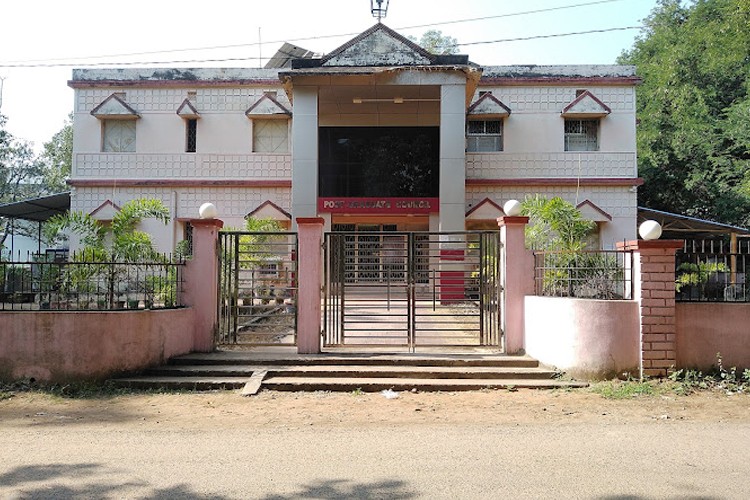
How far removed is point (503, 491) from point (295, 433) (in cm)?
241

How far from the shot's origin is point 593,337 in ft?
27.2

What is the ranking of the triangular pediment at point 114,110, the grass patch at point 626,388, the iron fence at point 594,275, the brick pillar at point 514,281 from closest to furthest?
1. the grass patch at point 626,388
2. the iron fence at point 594,275
3. the brick pillar at point 514,281
4. the triangular pediment at point 114,110

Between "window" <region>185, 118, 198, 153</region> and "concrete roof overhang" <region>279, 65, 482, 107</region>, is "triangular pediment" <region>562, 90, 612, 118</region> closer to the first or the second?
"concrete roof overhang" <region>279, 65, 482, 107</region>

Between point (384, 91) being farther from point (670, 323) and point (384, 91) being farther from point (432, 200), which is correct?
point (670, 323)

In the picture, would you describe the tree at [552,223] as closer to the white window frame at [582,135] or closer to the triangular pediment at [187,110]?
the white window frame at [582,135]

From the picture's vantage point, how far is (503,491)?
14.6ft

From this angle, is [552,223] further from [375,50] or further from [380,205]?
[375,50]

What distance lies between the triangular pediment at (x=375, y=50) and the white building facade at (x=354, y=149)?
6.91 ft

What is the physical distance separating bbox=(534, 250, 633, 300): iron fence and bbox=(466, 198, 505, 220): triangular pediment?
35.1 ft

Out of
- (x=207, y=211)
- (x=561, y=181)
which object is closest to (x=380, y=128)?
(x=561, y=181)

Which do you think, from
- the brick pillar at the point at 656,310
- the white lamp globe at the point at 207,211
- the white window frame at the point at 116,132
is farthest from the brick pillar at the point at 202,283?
the white window frame at the point at 116,132

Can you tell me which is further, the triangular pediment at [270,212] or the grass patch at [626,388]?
the triangular pediment at [270,212]

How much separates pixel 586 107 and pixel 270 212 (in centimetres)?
1095

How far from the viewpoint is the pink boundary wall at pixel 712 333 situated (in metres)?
8.35
